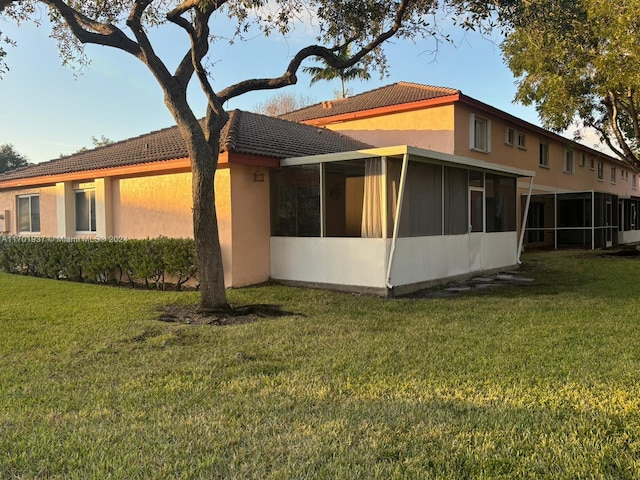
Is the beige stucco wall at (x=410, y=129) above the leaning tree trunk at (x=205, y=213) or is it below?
above

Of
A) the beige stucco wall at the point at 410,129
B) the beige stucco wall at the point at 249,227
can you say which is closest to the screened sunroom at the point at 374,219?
the beige stucco wall at the point at 249,227

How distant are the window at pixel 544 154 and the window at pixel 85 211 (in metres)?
19.5

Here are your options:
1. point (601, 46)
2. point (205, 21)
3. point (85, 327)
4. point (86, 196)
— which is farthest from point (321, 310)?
point (601, 46)

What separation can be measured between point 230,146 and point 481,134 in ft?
37.0

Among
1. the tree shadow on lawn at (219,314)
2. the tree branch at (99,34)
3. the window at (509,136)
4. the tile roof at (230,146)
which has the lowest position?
the tree shadow on lawn at (219,314)

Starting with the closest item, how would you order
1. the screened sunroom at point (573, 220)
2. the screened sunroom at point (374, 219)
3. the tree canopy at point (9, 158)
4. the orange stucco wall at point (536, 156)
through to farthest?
the screened sunroom at point (374, 219)
the orange stucco wall at point (536, 156)
the screened sunroom at point (573, 220)
the tree canopy at point (9, 158)

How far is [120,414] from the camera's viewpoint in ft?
12.7

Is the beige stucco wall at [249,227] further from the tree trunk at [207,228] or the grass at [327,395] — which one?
the grass at [327,395]

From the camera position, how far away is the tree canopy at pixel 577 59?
28.8ft

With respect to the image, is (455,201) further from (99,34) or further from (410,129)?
(99,34)

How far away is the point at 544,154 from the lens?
23703mm

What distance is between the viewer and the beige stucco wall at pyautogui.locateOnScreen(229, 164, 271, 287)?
10.5 m

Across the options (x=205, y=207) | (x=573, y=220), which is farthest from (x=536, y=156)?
(x=205, y=207)

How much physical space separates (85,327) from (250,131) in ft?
24.2
